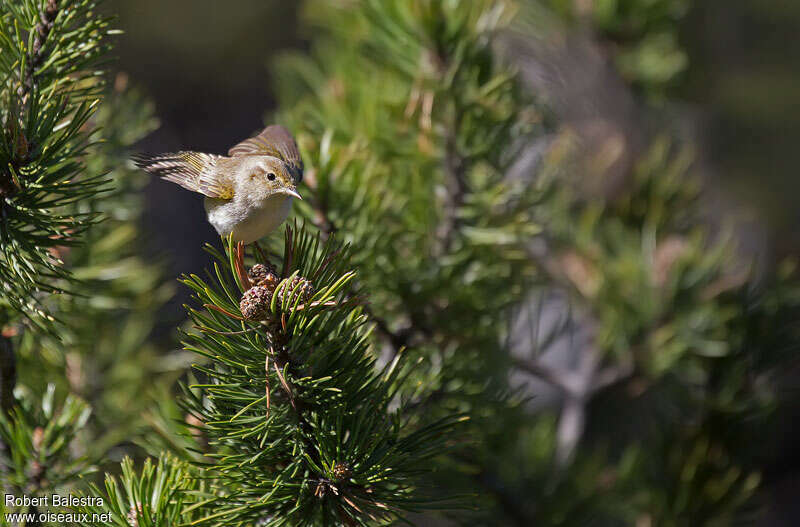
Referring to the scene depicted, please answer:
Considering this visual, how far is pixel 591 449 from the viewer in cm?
89

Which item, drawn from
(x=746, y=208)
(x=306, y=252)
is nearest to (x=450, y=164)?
(x=306, y=252)

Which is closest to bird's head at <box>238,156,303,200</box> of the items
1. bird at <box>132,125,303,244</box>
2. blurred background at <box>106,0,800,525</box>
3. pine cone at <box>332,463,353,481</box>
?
bird at <box>132,125,303,244</box>

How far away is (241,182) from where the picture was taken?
18.4 inches

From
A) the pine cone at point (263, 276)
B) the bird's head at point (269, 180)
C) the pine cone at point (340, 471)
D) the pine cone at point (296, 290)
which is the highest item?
the bird's head at point (269, 180)

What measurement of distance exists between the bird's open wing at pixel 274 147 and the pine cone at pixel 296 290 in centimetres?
12

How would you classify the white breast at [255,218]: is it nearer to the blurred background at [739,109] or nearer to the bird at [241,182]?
the bird at [241,182]

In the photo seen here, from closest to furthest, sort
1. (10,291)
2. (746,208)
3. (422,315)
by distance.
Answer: (10,291), (422,315), (746,208)

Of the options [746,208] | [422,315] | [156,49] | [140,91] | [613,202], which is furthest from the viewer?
[156,49]

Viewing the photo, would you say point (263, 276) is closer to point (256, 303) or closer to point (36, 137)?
point (256, 303)

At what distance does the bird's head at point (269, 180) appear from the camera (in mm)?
448

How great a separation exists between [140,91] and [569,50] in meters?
0.48

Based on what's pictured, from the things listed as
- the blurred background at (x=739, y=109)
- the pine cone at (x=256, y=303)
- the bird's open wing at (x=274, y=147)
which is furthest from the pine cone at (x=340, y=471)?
the blurred background at (x=739, y=109)

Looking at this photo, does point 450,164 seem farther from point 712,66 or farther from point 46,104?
point 712,66

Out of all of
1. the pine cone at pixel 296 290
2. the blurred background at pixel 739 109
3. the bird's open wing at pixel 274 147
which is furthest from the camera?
the blurred background at pixel 739 109
